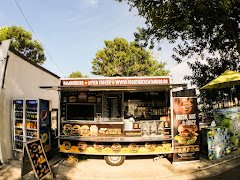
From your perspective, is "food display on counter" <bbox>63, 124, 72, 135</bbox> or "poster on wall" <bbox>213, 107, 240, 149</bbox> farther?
"poster on wall" <bbox>213, 107, 240, 149</bbox>

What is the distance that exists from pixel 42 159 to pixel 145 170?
3742mm

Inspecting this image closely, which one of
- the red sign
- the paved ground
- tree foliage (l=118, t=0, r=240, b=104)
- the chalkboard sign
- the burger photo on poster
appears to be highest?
tree foliage (l=118, t=0, r=240, b=104)

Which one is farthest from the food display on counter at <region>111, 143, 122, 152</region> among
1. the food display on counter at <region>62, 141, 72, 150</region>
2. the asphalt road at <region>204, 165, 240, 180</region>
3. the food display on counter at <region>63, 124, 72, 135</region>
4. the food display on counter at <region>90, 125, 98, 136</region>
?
the asphalt road at <region>204, 165, 240, 180</region>

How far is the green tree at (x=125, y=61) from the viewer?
37938 millimetres

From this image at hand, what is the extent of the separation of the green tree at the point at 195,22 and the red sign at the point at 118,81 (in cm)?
419

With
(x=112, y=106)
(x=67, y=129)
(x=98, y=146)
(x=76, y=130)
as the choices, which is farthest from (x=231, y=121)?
(x=67, y=129)

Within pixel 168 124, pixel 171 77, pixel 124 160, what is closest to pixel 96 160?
pixel 124 160

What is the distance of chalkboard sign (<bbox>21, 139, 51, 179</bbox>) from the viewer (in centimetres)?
782

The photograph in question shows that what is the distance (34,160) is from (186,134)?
5840 mm

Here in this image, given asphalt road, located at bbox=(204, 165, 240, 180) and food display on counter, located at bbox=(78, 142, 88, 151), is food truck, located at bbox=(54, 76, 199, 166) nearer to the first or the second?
food display on counter, located at bbox=(78, 142, 88, 151)

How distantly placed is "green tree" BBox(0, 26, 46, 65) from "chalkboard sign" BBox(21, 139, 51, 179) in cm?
2700

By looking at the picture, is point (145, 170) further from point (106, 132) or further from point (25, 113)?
point (25, 113)

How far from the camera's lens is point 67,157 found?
11.3m

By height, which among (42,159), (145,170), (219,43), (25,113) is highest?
(219,43)
